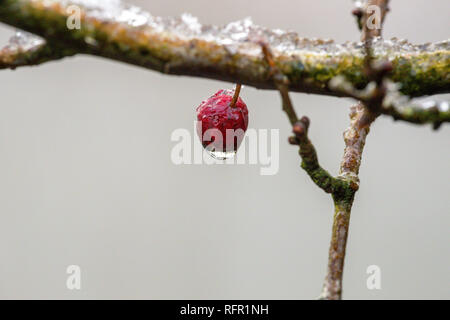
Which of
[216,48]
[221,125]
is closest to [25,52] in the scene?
[216,48]

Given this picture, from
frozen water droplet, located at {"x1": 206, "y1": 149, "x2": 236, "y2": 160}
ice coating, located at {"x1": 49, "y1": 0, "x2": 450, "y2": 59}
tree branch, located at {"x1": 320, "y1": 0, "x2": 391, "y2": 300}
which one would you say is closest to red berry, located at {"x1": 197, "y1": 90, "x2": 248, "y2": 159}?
frozen water droplet, located at {"x1": 206, "y1": 149, "x2": 236, "y2": 160}

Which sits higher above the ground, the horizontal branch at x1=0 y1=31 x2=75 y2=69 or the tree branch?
the horizontal branch at x1=0 y1=31 x2=75 y2=69

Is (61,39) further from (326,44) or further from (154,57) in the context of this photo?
(326,44)

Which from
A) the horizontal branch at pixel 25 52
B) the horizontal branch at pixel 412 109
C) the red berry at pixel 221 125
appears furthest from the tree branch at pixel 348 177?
the horizontal branch at pixel 25 52

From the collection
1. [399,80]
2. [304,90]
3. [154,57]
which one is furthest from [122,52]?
[399,80]

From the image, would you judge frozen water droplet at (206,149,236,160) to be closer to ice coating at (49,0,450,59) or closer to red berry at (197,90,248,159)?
red berry at (197,90,248,159)

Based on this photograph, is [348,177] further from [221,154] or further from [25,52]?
[25,52]

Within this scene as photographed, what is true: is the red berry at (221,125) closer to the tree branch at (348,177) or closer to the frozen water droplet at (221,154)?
the frozen water droplet at (221,154)
